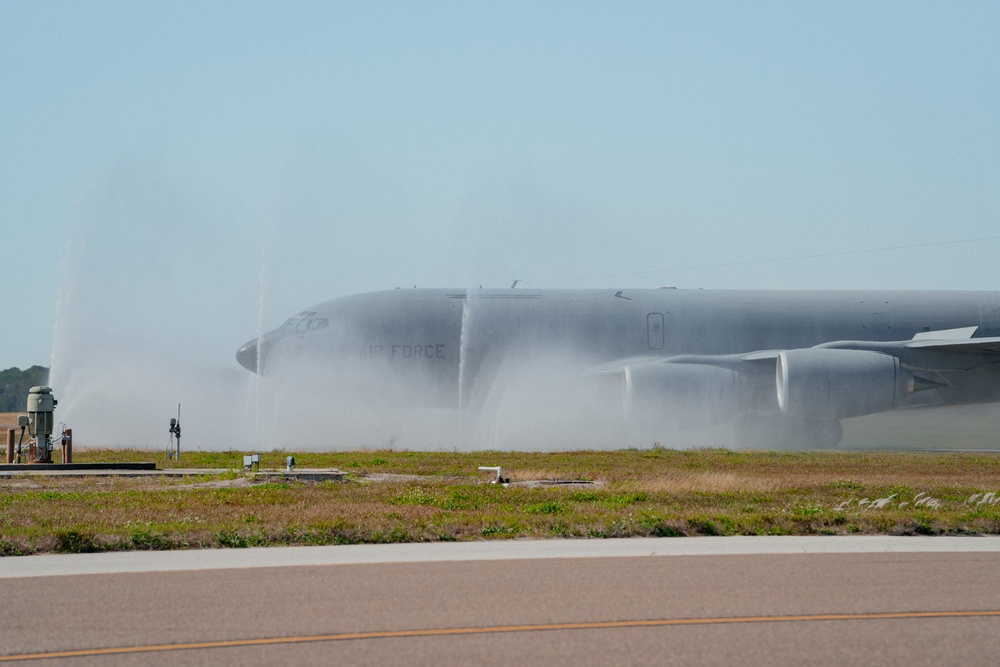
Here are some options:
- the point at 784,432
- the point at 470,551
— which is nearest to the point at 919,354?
the point at 784,432

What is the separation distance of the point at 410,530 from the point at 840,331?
90.0 feet

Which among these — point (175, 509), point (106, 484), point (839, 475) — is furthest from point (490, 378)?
point (175, 509)

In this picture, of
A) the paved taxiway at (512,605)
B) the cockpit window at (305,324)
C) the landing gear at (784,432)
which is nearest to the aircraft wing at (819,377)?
the landing gear at (784,432)

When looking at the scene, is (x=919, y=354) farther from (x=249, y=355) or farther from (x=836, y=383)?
(x=249, y=355)

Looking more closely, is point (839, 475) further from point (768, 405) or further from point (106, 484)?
point (106, 484)

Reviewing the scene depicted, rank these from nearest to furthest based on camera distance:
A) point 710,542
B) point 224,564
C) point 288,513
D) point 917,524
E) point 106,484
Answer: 1. point 224,564
2. point 710,542
3. point 917,524
4. point 288,513
5. point 106,484

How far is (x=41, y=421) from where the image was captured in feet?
79.9

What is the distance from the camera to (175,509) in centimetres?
1495

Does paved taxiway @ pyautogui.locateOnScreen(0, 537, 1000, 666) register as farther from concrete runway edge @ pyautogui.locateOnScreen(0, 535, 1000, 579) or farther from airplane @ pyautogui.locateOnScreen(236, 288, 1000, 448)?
airplane @ pyautogui.locateOnScreen(236, 288, 1000, 448)

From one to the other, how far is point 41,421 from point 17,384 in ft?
421

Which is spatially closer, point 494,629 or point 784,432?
point 494,629

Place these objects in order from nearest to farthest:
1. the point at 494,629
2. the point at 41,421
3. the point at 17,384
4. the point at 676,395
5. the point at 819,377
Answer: the point at 494,629 → the point at 41,421 → the point at 819,377 → the point at 676,395 → the point at 17,384

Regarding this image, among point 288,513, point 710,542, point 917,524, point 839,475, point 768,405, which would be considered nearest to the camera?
point 710,542

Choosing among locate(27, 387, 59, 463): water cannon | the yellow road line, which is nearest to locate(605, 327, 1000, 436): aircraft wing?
locate(27, 387, 59, 463): water cannon
